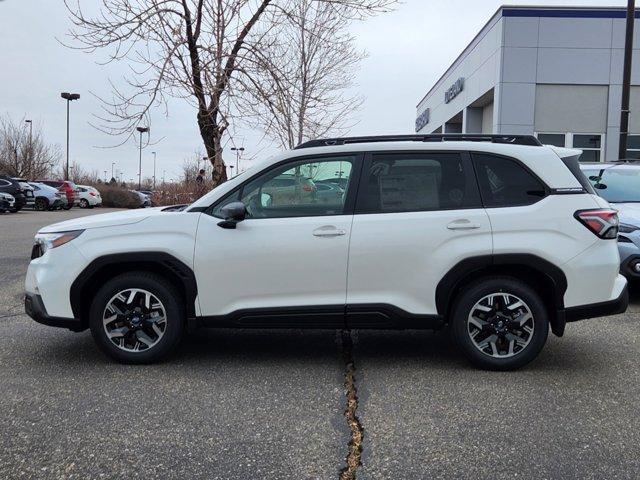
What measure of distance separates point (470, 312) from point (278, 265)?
5.01 ft

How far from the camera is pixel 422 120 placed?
149ft

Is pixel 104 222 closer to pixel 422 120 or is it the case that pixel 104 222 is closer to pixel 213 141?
pixel 213 141

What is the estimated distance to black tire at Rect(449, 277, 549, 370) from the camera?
4.65 metres

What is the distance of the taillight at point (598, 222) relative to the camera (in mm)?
4633

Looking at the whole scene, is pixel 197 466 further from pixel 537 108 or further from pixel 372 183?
pixel 537 108

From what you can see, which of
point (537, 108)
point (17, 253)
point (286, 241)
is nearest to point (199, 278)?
point (286, 241)

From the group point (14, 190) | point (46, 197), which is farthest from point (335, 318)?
point (46, 197)

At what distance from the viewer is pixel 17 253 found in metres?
12.2

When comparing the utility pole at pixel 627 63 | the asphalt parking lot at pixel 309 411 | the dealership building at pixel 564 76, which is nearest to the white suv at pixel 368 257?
the asphalt parking lot at pixel 309 411

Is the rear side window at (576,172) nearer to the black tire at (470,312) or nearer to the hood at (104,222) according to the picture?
the black tire at (470,312)

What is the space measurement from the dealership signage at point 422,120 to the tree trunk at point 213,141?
34.4 meters

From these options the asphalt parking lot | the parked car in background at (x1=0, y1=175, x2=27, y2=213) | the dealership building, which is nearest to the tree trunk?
the asphalt parking lot

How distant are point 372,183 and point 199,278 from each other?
61.2 inches

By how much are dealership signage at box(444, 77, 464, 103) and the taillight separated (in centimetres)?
2817
